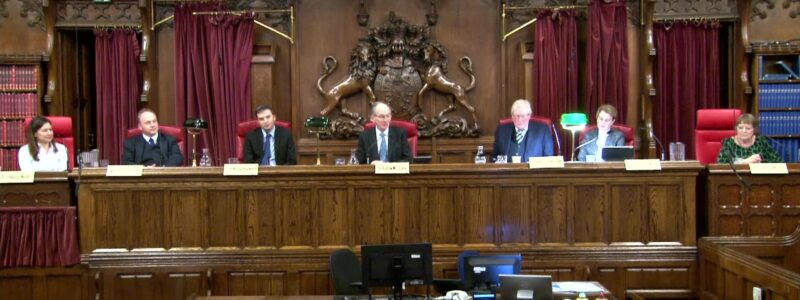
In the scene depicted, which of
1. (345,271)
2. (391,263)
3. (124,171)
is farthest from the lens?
(124,171)

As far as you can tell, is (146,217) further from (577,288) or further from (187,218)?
(577,288)

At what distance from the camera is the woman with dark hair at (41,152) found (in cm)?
614

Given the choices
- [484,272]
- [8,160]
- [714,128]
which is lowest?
[484,272]

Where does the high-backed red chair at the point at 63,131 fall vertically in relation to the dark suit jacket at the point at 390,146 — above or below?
above

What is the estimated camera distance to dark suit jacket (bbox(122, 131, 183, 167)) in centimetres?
621

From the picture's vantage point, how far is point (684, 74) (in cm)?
822

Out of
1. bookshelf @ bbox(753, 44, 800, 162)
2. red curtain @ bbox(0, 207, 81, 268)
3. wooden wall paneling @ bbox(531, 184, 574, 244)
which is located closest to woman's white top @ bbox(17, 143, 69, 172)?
red curtain @ bbox(0, 207, 81, 268)

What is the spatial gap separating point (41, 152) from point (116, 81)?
7.41ft

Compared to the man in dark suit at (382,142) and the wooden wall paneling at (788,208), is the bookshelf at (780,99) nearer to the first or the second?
the wooden wall paneling at (788,208)

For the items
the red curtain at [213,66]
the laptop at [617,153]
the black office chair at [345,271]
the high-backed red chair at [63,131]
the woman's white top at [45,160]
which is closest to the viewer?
the black office chair at [345,271]

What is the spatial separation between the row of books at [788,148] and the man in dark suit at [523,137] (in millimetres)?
3260

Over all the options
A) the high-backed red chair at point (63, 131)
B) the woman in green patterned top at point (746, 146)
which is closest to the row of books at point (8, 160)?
the high-backed red chair at point (63, 131)

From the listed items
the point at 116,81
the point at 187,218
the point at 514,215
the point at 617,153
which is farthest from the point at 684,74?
the point at 116,81

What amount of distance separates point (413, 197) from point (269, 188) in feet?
3.23
